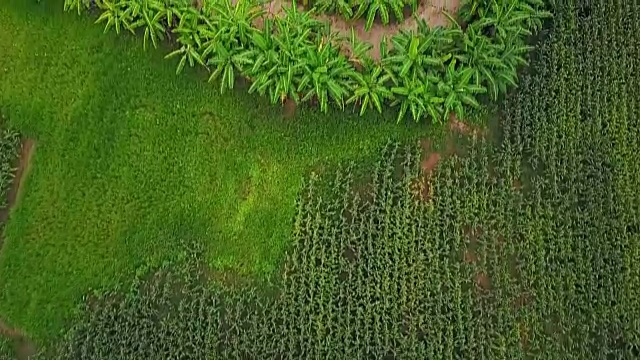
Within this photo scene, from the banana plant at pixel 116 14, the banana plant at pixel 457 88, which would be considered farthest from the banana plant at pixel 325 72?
the banana plant at pixel 116 14

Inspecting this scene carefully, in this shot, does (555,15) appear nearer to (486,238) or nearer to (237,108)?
(486,238)

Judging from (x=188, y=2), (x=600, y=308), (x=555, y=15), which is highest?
(x=188, y=2)

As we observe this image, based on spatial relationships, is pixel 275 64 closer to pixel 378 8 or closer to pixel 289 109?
pixel 289 109

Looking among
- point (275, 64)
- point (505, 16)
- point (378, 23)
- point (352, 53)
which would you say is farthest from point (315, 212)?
point (505, 16)

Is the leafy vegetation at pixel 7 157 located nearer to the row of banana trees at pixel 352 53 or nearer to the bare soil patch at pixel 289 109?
the row of banana trees at pixel 352 53

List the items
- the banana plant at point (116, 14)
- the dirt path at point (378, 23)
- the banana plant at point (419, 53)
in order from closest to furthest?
1. the banana plant at point (419, 53)
2. the banana plant at point (116, 14)
3. the dirt path at point (378, 23)

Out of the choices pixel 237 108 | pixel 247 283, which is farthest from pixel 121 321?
pixel 237 108
